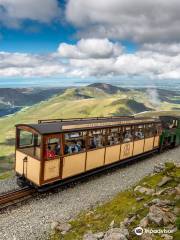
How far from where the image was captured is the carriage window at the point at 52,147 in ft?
52.0

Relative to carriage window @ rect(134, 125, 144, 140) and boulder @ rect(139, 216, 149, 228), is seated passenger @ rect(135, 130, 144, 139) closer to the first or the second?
carriage window @ rect(134, 125, 144, 140)

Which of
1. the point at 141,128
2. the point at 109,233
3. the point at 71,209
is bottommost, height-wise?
the point at 71,209

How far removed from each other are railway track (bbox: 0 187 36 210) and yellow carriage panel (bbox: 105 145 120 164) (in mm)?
6439

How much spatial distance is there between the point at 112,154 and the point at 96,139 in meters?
2.57

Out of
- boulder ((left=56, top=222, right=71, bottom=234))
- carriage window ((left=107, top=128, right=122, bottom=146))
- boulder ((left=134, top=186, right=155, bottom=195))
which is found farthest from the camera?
carriage window ((left=107, top=128, right=122, bottom=146))

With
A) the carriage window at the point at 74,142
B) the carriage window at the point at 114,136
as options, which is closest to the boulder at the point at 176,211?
the carriage window at the point at 74,142

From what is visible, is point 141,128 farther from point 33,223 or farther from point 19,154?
point 33,223

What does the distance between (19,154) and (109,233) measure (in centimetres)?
954

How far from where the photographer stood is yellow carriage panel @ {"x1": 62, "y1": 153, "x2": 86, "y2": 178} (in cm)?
1705

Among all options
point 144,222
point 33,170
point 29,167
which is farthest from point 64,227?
point 29,167

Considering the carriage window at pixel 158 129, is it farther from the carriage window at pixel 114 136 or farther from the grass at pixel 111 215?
the grass at pixel 111 215

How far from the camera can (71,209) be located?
14.7 m

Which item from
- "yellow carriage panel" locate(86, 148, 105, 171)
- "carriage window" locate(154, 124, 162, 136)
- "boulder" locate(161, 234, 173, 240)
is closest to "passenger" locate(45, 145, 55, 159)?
"yellow carriage panel" locate(86, 148, 105, 171)

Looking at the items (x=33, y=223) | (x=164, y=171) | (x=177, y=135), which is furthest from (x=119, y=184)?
(x=177, y=135)
